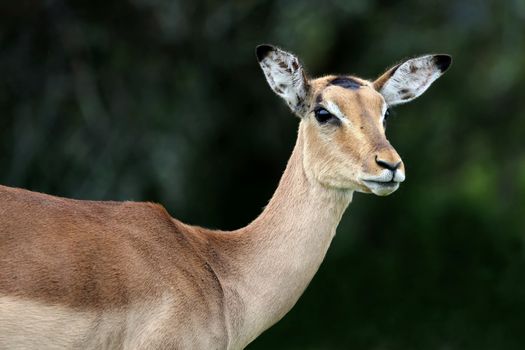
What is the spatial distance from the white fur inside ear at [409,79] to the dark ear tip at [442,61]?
2cm

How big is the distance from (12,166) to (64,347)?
7.29m

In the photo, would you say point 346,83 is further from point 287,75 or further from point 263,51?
point 263,51

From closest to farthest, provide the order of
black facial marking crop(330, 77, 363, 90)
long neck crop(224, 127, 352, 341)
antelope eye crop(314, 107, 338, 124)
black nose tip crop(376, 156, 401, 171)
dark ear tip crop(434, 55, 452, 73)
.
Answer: black nose tip crop(376, 156, 401, 171) < long neck crop(224, 127, 352, 341) < antelope eye crop(314, 107, 338, 124) < black facial marking crop(330, 77, 363, 90) < dark ear tip crop(434, 55, 452, 73)

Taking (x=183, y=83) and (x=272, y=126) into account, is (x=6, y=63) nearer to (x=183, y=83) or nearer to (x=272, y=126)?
(x=183, y=83)

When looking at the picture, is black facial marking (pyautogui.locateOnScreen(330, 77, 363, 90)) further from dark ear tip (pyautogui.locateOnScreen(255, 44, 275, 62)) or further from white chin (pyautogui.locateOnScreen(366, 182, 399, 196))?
white chin (pyautogui.locateOnScreen(366, 182, 399, 196))

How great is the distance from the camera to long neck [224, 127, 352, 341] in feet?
22.6

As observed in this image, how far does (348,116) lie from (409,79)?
104 cm

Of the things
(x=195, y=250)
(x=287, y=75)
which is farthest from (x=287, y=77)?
(x=195, y=250)

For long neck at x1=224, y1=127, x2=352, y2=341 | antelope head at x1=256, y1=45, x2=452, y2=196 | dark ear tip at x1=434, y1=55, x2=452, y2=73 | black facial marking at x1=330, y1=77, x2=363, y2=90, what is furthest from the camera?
dark ear tip at x1=434, y1=55, x2=452, y2=73

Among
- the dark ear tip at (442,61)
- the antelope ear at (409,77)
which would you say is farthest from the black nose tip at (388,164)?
the dark ear tip at (442,61)

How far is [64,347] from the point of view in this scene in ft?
19.7

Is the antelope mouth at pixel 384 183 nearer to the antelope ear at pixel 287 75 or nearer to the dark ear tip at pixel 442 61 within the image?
the antelope ear at pixel 287 75

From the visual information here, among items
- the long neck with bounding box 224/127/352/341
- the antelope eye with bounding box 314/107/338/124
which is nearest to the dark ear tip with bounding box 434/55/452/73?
the antelope eye with bounding box 314/107/338/124

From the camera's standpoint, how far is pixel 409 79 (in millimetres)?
7812
